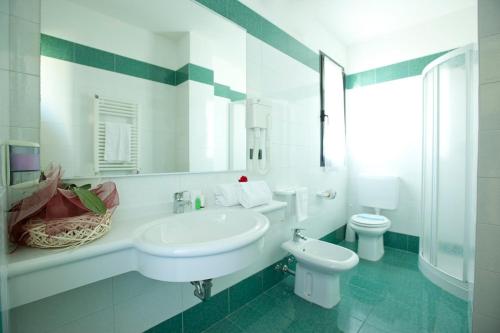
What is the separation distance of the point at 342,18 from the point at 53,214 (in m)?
2.91

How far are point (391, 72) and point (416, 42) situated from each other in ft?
1.19

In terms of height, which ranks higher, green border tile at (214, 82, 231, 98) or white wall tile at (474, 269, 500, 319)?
green border tile at (214, 82, 231, 98)

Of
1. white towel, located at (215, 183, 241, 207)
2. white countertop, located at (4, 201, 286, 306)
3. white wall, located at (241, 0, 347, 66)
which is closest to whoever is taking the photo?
white countertop, located at (4, 201, 286, 306)

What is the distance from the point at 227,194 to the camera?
141 cm

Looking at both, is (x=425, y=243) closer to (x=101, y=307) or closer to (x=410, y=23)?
(x=410, y=23)

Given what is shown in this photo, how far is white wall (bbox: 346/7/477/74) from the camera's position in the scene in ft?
7.44

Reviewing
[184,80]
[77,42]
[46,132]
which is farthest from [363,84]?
[46,132]

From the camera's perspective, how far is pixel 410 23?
2521mm

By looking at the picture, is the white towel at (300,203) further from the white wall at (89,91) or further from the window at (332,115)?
the white wall at (89,91)

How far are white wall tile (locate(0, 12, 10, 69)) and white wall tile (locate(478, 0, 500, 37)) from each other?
1895 millimetres

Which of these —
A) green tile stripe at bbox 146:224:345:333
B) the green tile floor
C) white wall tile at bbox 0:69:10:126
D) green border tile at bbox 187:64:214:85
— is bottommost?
the green tile floor

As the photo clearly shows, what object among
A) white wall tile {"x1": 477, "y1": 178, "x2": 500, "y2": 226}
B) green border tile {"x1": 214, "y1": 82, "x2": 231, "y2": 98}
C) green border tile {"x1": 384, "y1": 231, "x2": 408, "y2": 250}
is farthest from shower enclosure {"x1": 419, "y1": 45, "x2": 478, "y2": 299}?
green border tile {"x1": 214, "y1": 82, "x2": 231, "y2": 98}

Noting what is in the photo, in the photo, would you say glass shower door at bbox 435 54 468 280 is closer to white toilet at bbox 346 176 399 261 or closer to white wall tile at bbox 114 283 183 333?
white toilet at bbox 346 176 399 261

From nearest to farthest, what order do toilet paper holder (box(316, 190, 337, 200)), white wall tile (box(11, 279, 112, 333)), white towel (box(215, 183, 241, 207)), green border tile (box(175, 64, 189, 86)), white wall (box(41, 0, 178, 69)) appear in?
white wall tile (box(11, 279, 112, 333)) → white wall (box(41, 0, 178, 69)) → green border tile (box(175, 64, 189, 86)) → white towel (box(215, 183, 241, 207)) → toilet paper holder (box(316, 190, 337, 200))
